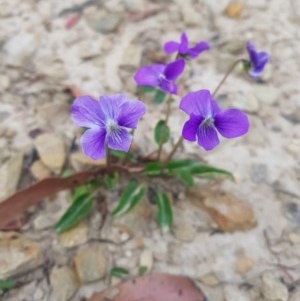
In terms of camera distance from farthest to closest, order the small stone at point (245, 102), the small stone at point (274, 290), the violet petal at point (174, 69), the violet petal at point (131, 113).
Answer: the small stone at point (245, 102) → the small stone at point (274, 290) → the violet petal at point (174, 69) → the violet petal at point (131, 113)

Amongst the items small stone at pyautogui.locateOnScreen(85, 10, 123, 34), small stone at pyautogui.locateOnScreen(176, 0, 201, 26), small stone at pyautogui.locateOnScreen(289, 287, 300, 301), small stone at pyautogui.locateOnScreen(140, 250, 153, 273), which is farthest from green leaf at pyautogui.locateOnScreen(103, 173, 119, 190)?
small stone at pyautogui.locateOnScreen(176, 0, 201, 26)

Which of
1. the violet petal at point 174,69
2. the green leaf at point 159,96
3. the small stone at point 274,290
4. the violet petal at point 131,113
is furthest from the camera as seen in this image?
the green leaf at point 159,96

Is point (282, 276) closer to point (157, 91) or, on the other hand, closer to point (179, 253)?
point (179, 253)

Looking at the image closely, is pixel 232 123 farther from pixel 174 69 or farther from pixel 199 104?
pixel 174 69

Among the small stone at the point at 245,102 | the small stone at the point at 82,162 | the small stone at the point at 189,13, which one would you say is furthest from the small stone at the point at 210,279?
the small stone at the point at 189,13

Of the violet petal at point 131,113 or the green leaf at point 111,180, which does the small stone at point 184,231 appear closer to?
the green leaf at point 111,180

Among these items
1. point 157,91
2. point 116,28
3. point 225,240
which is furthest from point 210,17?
point 225,240

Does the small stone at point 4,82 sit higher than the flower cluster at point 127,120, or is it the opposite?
the flower cluster at point 127,120
